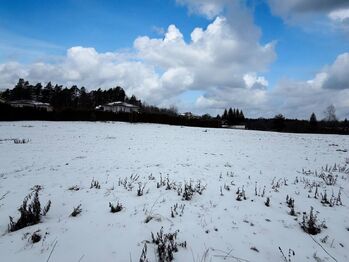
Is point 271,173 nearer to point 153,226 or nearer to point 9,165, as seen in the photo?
point 153,226

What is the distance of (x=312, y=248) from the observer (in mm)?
3715

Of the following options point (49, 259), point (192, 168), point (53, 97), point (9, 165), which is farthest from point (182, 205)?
point (53, 97)

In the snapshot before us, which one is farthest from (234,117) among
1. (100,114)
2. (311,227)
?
(311,227)

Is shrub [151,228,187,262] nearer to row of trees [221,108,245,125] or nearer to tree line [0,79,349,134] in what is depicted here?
tree line [0,79,349,134]

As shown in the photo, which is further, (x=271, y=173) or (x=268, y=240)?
(x=271, y=173)

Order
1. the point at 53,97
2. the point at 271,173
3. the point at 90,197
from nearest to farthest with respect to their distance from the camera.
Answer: the point at 90,197
the point at 271,173
the point at 53,97

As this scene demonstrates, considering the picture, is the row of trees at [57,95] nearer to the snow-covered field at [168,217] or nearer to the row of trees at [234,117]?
the row of trees at [234,117]

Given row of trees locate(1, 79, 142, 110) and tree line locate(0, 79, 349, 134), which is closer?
tree line locate(0, 79, 349, 134)

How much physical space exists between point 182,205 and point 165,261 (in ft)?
6.61

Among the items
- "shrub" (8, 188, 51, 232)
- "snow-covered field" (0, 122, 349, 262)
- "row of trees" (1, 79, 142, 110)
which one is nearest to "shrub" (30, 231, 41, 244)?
"snow-covered field" (0, 122, 349, 262)

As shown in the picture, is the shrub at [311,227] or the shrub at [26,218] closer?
the shrub at [26,218]

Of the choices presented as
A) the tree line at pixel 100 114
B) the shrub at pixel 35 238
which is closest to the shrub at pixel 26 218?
the shrub at pixel 35 238

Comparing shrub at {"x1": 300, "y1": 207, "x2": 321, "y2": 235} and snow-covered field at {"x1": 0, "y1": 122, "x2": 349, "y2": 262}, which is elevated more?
shrub at {"x1": 300, "y1": 207, "x2": 321, "y2": 235}

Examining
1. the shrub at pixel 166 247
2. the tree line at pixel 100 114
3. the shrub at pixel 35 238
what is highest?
the tree line at pixel 100 114
